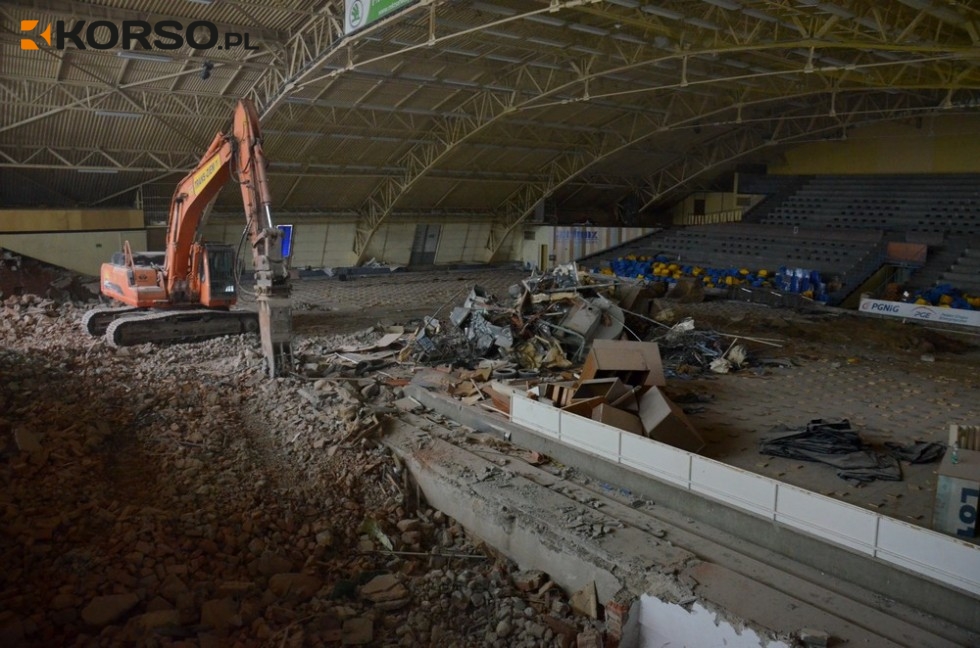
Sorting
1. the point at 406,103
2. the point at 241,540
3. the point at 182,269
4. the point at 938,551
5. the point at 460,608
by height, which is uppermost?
the point at 406,103

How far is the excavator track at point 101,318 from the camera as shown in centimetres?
1555

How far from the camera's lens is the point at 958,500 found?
6453 millimetres

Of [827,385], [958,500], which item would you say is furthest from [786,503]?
[827,385]

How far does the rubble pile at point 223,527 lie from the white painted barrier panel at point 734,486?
1965 millimetres

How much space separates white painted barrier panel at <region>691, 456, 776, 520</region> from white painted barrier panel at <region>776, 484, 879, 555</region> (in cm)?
13

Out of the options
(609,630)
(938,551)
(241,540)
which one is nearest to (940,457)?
(938,551)

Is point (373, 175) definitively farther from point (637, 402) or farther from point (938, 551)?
point (938, 551)

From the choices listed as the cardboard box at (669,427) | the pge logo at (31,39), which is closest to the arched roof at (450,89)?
the pge logo at (31,39)

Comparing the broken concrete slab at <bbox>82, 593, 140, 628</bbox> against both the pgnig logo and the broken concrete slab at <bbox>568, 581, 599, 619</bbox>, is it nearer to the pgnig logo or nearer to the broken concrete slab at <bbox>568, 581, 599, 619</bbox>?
the broken concrete slab at <bbox>568, 581, 599, 619</bbox>

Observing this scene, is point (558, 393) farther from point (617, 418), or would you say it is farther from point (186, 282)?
point (186, 282)

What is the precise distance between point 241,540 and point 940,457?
8489 mm

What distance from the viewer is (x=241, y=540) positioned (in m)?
7.46

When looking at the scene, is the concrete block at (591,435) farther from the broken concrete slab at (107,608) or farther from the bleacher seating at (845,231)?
the bleacher seating at (845,231)

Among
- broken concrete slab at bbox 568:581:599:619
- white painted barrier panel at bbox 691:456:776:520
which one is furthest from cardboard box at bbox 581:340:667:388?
broken concrete slab at bbox 568:581:599:619
